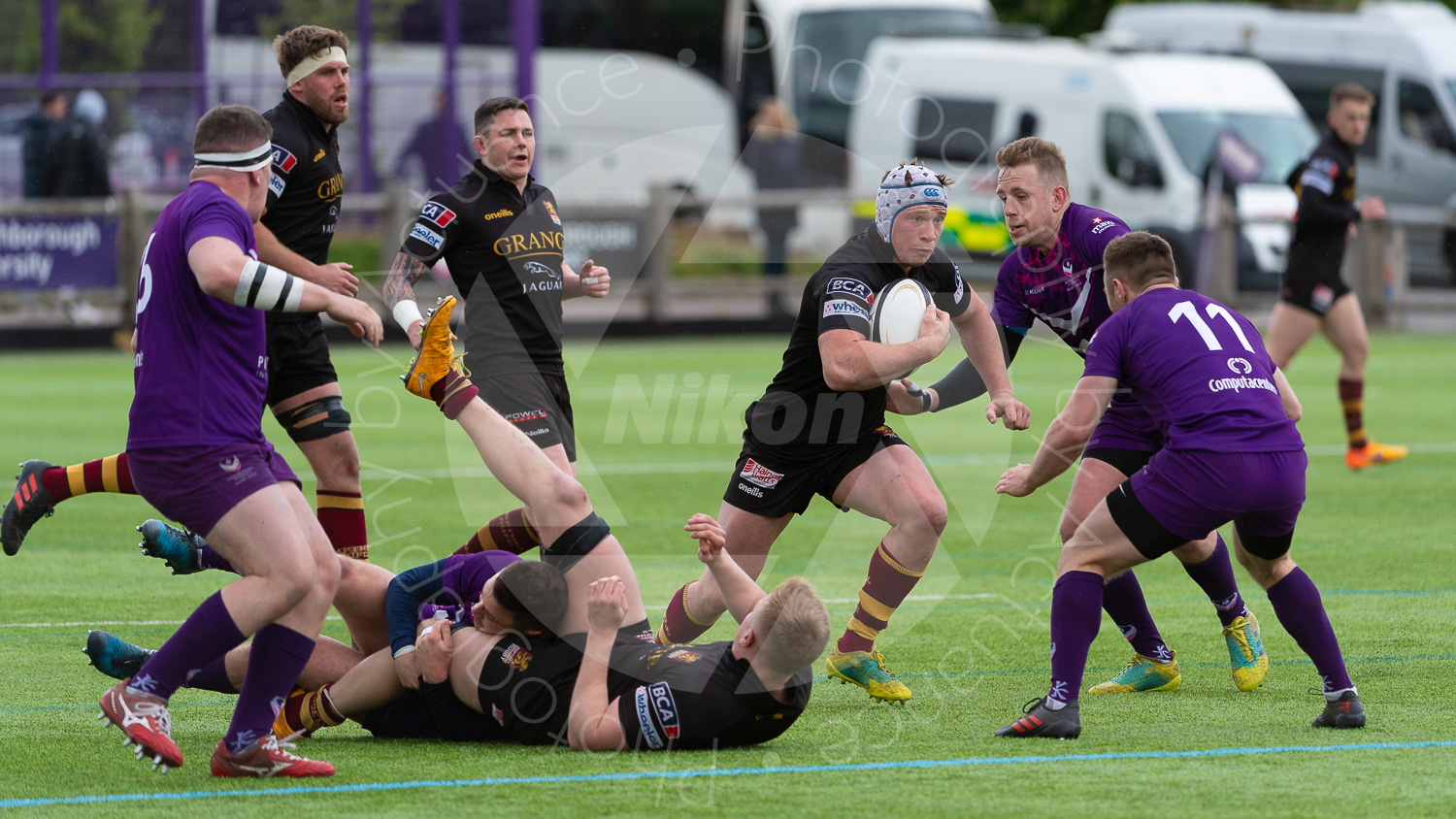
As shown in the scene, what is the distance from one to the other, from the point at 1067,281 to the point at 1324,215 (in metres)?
6.78

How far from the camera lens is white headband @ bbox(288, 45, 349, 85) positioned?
742 centimetres

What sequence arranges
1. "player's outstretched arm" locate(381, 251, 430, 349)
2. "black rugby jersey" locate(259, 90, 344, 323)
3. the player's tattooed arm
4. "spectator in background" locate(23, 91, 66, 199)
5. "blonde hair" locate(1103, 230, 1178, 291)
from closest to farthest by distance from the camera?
"blonde hair" locate(1103, 230, 1178, 291), "player's outstretched arm" locate(381, 251, 430, 349), the player's tattooed arm, "black rugby jersey" locate(259, 90, 344, 323), "spectator in background" locate(23, 91, 66, 199)

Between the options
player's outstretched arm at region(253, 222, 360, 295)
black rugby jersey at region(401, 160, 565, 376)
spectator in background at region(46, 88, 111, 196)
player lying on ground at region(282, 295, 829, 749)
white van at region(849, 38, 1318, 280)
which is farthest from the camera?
white van at region(849, 38, 1318, 280)

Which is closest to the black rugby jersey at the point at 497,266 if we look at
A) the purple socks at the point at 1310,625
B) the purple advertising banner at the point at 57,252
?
the purple socks at the point at 1310,625

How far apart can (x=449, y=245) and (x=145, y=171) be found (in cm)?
1774

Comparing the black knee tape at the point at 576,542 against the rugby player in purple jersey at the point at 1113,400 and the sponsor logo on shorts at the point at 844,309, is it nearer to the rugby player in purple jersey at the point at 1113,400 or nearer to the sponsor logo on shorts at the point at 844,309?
the sponsor logo on shorts at the point at 844,309

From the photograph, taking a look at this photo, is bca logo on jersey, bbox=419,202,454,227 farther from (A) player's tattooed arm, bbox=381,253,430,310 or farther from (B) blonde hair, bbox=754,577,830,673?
(B) blonde hair, bbox=754,577,830,673

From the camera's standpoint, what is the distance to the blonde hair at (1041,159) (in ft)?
22.5

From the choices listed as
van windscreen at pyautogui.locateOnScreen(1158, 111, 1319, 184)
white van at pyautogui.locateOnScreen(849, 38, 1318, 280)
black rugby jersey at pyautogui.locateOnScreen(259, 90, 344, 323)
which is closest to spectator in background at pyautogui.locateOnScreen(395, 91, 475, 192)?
white van at pyautogui.locateOnScreen(849, 38, 1318, 280)

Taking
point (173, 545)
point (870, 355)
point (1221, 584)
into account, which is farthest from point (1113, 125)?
point (173, 545)

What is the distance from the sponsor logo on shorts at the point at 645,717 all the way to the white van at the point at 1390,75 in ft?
76.7

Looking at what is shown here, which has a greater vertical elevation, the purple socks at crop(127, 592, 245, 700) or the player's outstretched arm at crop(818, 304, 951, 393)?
the player's outstretched arm at crop(818, 304, 951, 393)

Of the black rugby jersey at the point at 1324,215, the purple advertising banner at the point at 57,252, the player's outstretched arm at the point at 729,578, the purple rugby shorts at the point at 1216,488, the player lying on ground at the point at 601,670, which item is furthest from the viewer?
the purple advertising banner at the point at 57,252

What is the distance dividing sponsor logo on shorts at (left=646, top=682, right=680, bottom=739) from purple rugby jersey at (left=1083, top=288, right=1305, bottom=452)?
182cm
